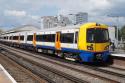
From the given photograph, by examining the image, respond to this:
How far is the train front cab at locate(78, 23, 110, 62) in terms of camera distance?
2044cm

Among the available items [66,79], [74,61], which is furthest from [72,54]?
[66,79]

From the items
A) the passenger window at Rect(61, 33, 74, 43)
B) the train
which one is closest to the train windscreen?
the train

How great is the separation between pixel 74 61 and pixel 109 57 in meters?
2.87

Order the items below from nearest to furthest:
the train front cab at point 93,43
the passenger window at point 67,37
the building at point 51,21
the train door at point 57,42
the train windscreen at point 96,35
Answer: the train front cab at point 93,43
the train windscreen at point 96,35
the passenger window at point 67,37
the train door at point 57,42
the building at point 51,21

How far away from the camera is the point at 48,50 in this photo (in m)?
30.7

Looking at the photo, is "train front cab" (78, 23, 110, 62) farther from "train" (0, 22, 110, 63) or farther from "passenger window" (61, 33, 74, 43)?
"passenger window" (61, 33, 74, 43)

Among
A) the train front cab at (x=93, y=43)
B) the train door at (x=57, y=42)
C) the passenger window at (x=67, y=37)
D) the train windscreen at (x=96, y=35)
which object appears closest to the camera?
the train front cab at (x=93, y=43)

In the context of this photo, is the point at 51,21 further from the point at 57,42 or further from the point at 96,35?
the point at 96,35

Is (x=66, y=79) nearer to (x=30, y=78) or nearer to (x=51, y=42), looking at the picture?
(x=30, y=78)

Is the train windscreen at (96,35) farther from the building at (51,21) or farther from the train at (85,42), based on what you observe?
the building at (51,21)

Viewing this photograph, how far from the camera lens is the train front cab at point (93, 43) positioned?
20438 mm

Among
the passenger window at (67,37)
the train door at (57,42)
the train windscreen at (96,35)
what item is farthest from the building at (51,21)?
the train windscreen at (96,35)

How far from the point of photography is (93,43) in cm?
2053

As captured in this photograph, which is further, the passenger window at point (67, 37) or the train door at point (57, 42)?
the train door at point (57, 42)
